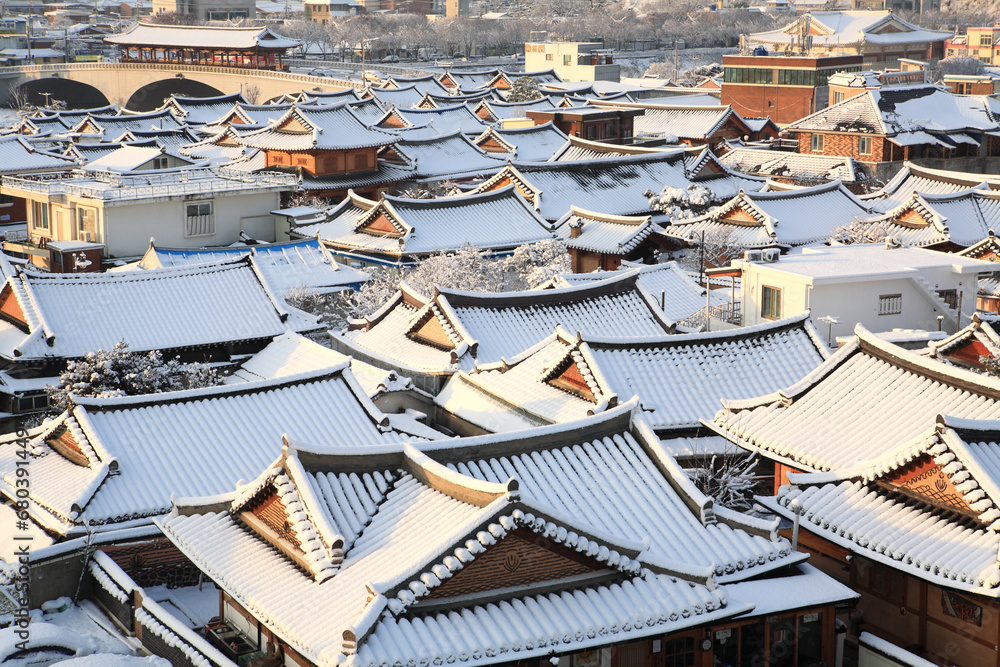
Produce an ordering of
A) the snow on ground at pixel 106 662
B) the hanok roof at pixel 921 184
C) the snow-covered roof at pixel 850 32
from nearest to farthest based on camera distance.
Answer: the snow on ground at pixel 106 662 → the hanok roof at pixel 921 184 → the snow-covered roof at pixel 850 32

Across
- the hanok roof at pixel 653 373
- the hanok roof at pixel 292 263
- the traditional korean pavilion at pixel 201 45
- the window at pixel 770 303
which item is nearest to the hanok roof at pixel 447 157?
the hanok roof at pixel 292 263

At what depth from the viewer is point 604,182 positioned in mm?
54062

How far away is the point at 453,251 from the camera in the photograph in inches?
1775

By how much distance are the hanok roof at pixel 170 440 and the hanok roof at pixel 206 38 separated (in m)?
93.3

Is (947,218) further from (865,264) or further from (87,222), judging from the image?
(87,222)

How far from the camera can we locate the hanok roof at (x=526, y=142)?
68.8 m

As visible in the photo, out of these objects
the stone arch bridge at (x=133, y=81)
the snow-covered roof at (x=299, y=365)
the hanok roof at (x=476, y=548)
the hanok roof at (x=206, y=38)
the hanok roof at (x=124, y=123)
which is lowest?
the snow-covered roof at (x=299, y=365)

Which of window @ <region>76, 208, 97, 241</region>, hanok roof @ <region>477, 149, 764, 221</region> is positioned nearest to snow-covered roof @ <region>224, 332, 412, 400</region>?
window @ <region>76, 208, 97, 241</region>

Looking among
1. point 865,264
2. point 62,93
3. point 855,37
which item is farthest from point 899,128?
point 62,93

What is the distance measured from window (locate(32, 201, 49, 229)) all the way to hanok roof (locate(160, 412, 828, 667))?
117ft

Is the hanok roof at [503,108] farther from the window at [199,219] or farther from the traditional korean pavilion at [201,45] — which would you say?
the window at [199,219]

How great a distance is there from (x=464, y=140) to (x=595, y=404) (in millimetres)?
45491

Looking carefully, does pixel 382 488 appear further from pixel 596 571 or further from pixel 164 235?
pixel 164 235

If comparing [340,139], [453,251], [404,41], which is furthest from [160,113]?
[404,41]
